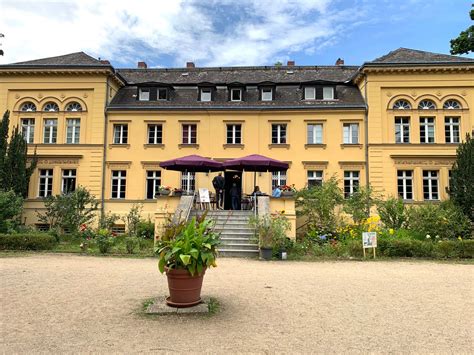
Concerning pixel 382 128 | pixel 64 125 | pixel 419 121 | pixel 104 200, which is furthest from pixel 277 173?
pixel 64 125

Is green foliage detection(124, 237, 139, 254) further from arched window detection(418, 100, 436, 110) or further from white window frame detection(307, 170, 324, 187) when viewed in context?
arched window detection(418, 100, 436, 110)

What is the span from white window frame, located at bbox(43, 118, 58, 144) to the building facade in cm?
6

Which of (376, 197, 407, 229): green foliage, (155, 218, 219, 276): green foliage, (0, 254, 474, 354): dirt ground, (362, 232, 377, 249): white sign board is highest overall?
(376, 197, 407, 229): green foliage

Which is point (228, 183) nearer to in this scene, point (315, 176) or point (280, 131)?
point (280, 131)

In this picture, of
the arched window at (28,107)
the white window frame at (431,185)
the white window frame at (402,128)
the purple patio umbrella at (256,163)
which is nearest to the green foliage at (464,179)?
the white window frame at (431,185)

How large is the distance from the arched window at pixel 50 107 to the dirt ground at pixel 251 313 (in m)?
15.3

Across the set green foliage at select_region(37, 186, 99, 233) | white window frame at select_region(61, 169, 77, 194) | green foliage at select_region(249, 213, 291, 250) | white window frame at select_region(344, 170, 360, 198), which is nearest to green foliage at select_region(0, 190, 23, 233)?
green foliage at select_region(37, 186, 99, 233)

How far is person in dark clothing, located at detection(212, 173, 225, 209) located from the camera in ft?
65.9

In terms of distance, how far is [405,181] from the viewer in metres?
21.8

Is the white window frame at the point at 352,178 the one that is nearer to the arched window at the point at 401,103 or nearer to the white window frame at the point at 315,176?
the white window frame at the point at 315,176

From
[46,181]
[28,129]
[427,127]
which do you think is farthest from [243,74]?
[46,181]

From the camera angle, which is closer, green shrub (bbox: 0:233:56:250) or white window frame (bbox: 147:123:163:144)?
green shrub (bbox: 0:233:56:250)

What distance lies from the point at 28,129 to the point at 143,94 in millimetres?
7317

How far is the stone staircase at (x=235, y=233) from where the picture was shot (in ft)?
44.7
